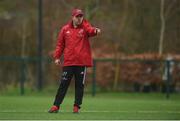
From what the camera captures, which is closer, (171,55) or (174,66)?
(174,66)

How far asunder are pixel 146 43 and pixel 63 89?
20.8m

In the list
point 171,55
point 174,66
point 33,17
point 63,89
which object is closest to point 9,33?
point 33,17

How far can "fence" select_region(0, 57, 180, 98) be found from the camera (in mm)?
27658

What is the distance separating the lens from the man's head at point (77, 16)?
576 inches

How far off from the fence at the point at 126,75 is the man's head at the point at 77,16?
1188 cm

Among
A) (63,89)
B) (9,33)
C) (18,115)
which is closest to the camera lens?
(18,115)

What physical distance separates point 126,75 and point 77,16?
16.2 meters

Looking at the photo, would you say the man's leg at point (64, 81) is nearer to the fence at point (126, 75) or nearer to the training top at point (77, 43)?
the training top at point (77, 43)

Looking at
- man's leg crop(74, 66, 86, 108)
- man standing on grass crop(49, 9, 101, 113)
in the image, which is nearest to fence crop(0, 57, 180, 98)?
man's leg crop(74, 66, 86, 108)

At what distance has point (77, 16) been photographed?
1470cm

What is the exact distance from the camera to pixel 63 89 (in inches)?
593

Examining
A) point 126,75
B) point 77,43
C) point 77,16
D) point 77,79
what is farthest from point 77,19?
point 126,75

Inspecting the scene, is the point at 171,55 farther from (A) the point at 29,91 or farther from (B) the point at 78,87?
(B) the point at 78,87

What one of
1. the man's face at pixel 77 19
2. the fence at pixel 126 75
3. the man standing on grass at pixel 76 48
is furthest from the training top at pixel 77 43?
the fence at pixel 126 75
